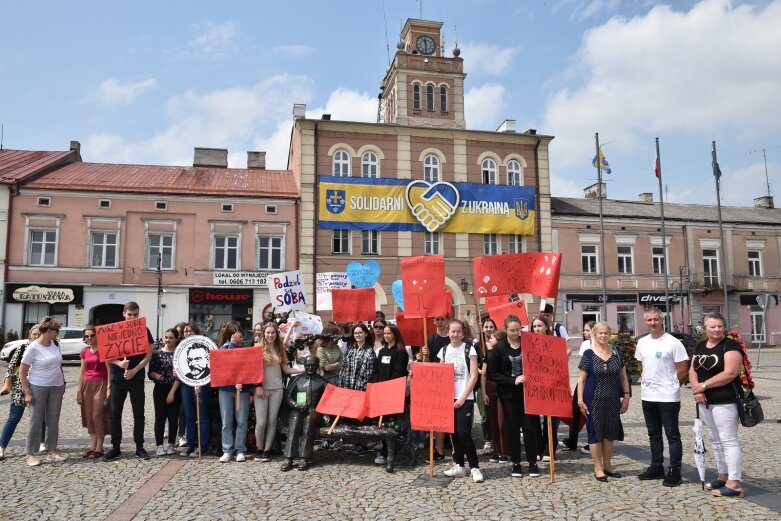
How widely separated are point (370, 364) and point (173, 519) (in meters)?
3.16

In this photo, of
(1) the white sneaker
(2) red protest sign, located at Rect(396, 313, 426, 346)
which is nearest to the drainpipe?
(2) red protest sign, located at Rect(396, 313, 426, 346)

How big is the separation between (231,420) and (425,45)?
29.7 meters

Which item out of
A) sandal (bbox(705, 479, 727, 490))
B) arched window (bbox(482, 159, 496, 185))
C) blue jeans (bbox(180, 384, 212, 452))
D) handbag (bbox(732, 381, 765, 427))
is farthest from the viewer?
arched window (bbox(482, 159, 496, 185))

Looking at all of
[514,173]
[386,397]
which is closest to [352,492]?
[386,397]

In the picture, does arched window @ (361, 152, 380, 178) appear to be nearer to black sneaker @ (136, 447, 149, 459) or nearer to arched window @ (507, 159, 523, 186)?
arched window @ (507, 159, 523, 186)

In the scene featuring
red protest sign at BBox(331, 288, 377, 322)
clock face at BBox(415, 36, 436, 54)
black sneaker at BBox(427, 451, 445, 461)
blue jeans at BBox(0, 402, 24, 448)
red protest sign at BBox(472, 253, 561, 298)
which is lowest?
black sneaker at BBox(427, 451, 445, 461)

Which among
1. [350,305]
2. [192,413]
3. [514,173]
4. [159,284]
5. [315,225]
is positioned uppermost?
[514,173]

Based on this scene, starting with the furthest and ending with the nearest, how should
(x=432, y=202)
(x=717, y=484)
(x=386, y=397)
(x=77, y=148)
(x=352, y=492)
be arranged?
(x=77, y=148), (x=432, y=202), (x=386, y=397), (x=352, y=492), (x=717, y=484)

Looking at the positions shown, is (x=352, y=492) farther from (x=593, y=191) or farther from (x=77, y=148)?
(x=593, y=191)

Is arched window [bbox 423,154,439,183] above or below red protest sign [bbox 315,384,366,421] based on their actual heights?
above

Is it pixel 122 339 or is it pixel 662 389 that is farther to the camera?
pixel 122 339

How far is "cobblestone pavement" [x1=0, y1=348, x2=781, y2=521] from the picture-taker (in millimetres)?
5523

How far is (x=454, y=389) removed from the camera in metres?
6.94

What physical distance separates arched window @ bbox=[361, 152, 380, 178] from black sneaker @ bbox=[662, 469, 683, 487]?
24.2 m
